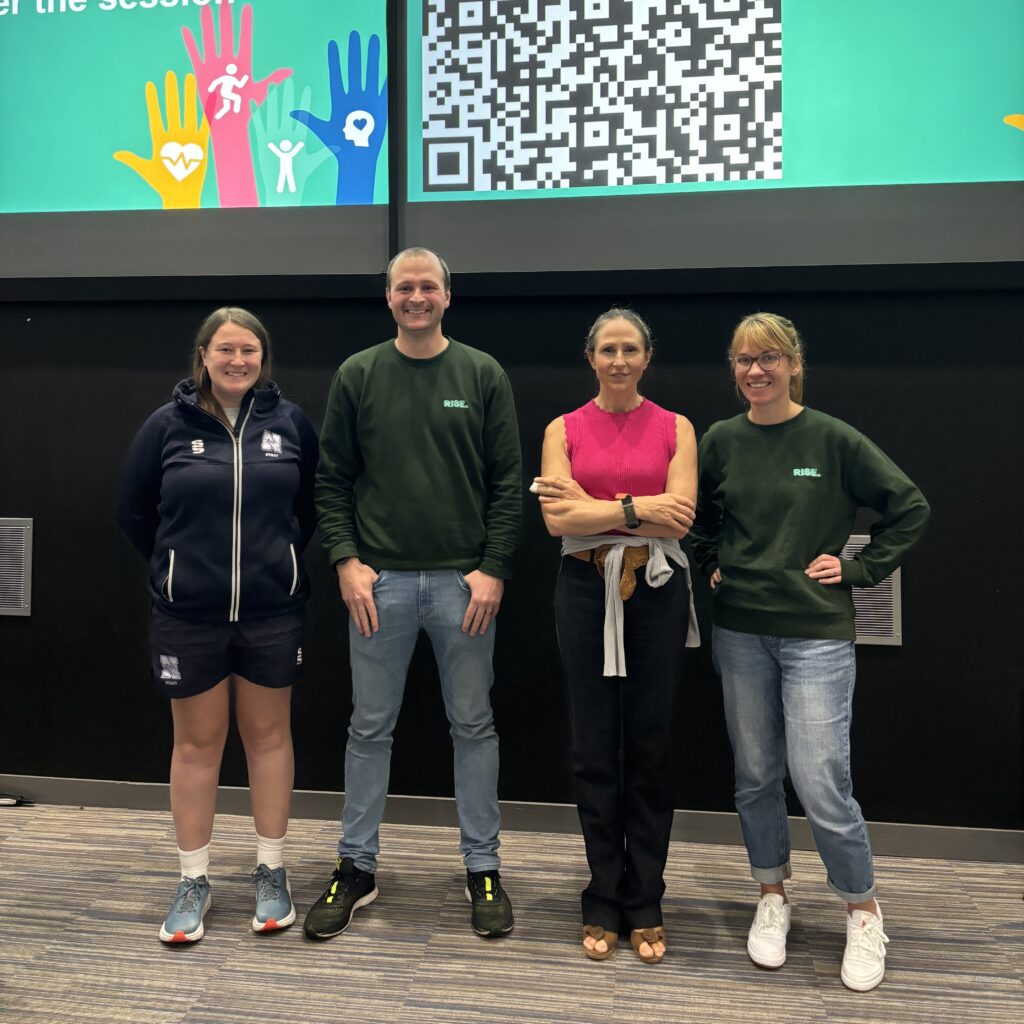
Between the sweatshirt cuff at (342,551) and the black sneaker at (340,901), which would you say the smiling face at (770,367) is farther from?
the black sneaker at (340,901)

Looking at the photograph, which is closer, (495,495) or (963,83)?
(495,495)

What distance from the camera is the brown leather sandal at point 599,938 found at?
6.71ft

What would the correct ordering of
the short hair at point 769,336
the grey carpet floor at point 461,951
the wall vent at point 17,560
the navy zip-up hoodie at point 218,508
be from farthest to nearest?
the wall vent at point 17,560 < the navy zip-up hoodie at point 218,508 < the short hair at point 769,336 < the grey carpet floor at point 461,951

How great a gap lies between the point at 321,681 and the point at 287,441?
1.08 m

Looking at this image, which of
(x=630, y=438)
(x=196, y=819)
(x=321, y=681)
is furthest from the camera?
(x=321, y=681)

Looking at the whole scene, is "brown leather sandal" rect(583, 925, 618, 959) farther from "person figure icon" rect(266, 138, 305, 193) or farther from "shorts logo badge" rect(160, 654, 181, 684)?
"person figure icon" rect(266, 138, 305, 193)

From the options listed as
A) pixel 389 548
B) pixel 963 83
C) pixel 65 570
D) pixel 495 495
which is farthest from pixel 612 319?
pixel 65 570

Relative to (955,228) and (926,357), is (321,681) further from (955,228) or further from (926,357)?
(955,228)

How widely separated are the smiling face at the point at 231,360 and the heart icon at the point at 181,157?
46.7 inches

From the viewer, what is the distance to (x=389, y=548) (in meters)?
2.19

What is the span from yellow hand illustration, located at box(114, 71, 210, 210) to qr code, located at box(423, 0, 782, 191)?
32.6 inches

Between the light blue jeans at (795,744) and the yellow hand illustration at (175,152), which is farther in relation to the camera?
the yellow hand illustration at (175,152)

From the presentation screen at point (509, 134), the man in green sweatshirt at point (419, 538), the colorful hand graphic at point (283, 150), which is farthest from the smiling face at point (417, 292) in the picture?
the colorful hand graphic at point (283, 150)

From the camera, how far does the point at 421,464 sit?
86.4 inches
